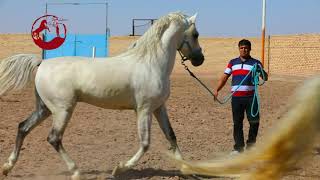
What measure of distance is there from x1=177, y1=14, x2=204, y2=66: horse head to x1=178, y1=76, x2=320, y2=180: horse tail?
4936 mm

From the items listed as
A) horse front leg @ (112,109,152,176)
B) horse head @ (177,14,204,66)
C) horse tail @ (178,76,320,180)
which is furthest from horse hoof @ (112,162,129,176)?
horse tail @ (178,76,320,180)

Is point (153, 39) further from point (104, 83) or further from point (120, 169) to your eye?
point (120, 169)

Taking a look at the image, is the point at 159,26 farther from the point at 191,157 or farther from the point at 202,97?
the point at 202,97

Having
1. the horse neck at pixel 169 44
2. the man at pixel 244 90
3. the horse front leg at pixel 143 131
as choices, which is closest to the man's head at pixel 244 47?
→ the man at pixel 244 90

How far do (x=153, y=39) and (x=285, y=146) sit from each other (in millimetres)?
4833

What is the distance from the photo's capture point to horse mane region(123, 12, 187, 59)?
6.12m

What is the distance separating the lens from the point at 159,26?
20.4 feet

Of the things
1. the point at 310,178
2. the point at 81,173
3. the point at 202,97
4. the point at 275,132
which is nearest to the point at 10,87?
the point at 81,173

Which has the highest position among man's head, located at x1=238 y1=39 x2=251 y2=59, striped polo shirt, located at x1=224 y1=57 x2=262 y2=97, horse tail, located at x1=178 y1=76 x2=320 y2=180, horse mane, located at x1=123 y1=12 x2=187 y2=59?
horse tail, located at x1=178 y1=76 x2=320 y2=180

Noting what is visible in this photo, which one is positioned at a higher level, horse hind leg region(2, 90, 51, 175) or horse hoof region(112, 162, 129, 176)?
horse hind leg region(2, 90, 51, 175)

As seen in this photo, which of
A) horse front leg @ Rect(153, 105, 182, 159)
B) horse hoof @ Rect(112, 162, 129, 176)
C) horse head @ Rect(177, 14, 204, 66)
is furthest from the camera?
horse head @ Rect(177, 14, 204, 66)

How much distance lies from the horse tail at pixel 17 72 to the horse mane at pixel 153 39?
1091 millimetres

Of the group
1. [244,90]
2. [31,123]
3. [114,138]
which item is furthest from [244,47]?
[31,123]

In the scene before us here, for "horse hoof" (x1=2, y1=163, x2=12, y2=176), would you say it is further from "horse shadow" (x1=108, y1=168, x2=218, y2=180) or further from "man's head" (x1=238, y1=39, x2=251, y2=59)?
"man's head" (x1=238, y1=39, x2=251, y2=59)
